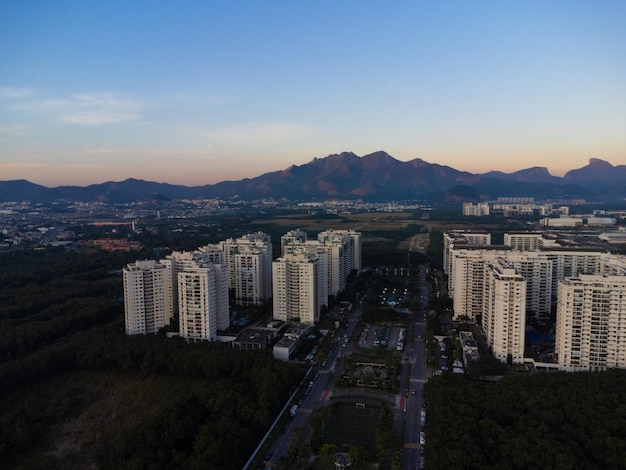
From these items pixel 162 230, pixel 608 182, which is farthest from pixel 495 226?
pixel 608 182

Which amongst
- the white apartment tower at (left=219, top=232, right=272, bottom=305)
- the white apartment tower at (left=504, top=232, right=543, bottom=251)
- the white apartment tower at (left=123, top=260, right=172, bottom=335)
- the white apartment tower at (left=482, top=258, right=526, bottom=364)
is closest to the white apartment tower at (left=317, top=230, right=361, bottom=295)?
the white apartment tower at (left=219, top=232, right=272, bottom=305)

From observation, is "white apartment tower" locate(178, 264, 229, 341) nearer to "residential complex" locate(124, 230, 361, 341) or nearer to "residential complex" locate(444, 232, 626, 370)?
"residential complex" locate(124, 230, 361, 341)

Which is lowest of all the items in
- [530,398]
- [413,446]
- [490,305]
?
[413,446]

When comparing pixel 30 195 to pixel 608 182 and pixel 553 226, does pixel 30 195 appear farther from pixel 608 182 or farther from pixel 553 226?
pixel 608 182

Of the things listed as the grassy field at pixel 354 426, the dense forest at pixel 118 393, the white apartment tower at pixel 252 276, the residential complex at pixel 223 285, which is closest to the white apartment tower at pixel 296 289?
the residential complex at pixel 223 285

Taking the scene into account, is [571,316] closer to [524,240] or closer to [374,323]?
[374,323]

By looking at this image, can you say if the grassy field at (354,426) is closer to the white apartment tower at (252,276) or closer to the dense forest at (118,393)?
the dense forest at (118,393)
